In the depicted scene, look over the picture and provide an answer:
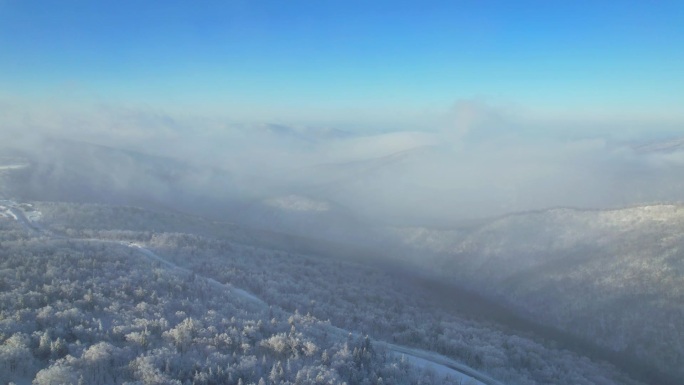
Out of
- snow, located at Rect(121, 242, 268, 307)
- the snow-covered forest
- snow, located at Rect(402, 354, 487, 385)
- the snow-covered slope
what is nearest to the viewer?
the snow-covered forest

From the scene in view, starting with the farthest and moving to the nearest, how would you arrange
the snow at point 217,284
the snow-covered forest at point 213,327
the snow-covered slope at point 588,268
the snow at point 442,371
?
the snow-covered slope at point 588,268 → the snow at point 217,284 → the snow at point 442,371 → the snow-covered forest at point 213,327

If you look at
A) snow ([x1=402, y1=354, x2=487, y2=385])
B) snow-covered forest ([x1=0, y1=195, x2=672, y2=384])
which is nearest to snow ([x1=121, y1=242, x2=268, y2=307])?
snow-covered forest ([x1=0, y1=195, x2=672, y2=384])

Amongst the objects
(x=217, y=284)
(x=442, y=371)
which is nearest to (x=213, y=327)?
(x=442, y=371)

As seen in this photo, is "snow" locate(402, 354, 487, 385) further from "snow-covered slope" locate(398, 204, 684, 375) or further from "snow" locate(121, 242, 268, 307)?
"snow-covered slope" locate(398, 204, 684, 375)

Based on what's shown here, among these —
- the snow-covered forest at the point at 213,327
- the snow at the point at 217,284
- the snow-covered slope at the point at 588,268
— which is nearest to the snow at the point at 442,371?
the snow-covered forest at the point at 213,327

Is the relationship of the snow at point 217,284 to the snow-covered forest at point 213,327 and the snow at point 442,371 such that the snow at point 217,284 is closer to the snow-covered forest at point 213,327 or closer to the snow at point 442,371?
the snow-covered forest at point 213,327

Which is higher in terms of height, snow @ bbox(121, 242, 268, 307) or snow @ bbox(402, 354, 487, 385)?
snow @ bbox(121, 242, 268, 307)

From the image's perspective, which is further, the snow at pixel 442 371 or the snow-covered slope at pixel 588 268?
the snow-covered slope at pixel 588 268

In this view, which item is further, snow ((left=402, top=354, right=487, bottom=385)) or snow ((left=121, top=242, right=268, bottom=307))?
snow ((left=121, top=242, right=268, bottom=307))

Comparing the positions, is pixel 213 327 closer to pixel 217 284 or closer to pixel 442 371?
pixel 442 371

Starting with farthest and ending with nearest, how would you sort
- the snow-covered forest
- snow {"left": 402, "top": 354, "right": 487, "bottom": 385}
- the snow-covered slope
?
the snow-covered slope → snow {"left": 402, "top": 354, "right": 487, "bottom": 385} → the snow-covered forest

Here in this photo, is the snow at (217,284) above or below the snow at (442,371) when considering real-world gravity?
above
